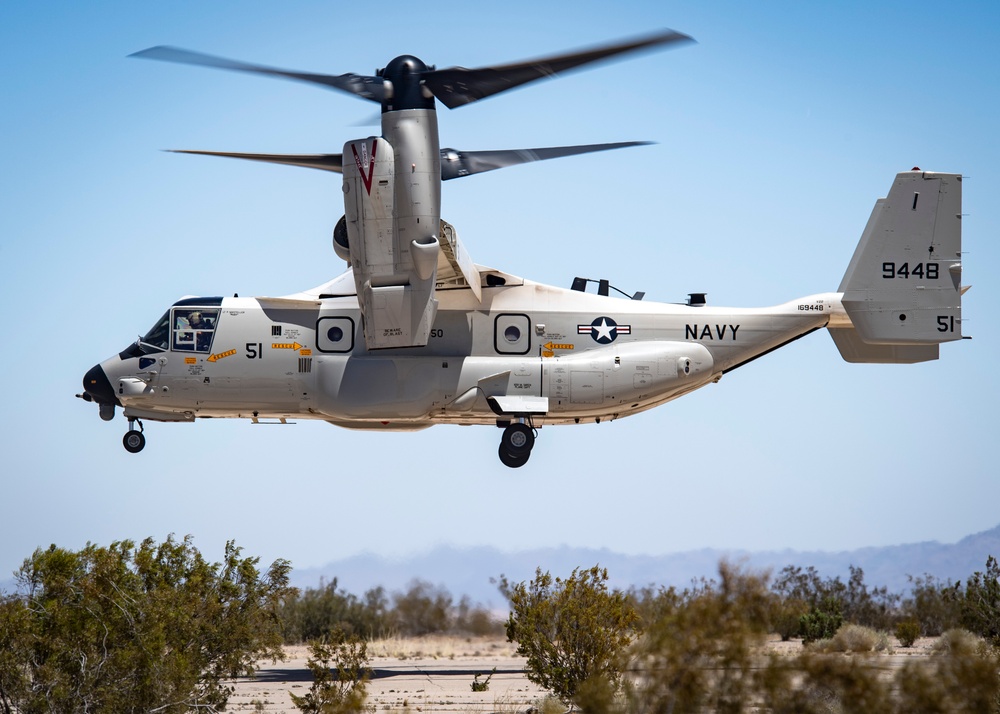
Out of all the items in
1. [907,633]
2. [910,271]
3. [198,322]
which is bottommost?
[907,633]

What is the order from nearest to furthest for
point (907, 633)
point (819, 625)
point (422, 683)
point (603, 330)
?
1. point (603, 330)
2. point (422, 683)
3. point (907, 633)
4. point (819, 625)

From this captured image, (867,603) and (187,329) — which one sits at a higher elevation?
(187,329)

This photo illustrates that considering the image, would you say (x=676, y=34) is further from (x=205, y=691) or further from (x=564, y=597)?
(x=205, y=691)

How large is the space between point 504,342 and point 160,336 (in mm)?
6809

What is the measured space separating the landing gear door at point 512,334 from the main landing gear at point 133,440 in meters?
7.56

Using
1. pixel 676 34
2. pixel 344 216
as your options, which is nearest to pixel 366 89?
pixel 344 216

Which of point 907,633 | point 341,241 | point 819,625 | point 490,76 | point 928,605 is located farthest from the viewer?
point 928,605

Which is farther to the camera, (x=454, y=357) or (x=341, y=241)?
(x=454, y=357)

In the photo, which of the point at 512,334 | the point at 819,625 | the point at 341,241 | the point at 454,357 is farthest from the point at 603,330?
the point at 819,625

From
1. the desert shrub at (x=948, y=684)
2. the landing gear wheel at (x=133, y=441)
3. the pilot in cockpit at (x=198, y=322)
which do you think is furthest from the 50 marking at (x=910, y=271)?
the landing gear wheel at (x=133, y=441)

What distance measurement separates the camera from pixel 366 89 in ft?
62.3

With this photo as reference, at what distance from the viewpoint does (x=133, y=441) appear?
2312 centimetres

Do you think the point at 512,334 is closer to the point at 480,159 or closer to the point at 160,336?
the point at 480,159

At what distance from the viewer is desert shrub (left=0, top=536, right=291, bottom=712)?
16406mm
